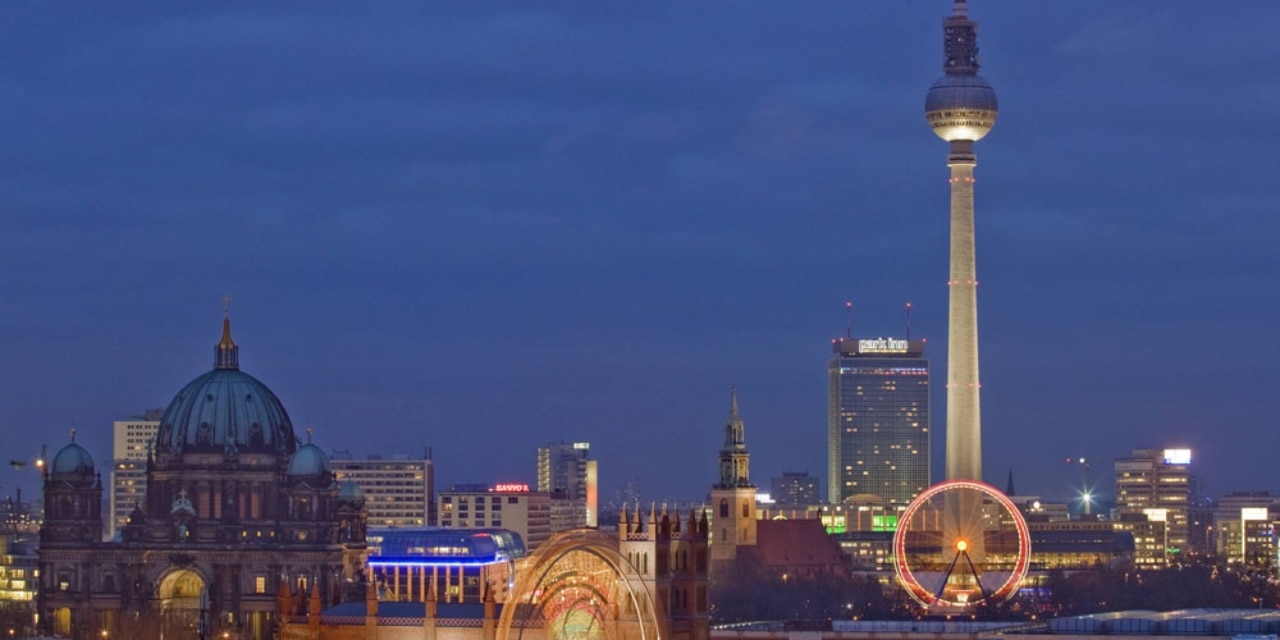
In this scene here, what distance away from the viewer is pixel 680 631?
181750 millimetres

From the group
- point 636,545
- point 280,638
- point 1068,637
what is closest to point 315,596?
point 280,638

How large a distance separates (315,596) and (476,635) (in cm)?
1222

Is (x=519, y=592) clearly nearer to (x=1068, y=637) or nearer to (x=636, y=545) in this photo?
(x=636, y=545)

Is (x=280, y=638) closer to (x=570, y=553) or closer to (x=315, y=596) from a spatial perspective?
(x=315, y=596)

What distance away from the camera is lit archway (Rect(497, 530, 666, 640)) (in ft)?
568

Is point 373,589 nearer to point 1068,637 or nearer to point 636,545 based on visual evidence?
point 636,545

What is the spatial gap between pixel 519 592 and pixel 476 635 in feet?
69.4

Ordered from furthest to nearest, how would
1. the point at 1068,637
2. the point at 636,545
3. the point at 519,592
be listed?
the point at 1068,637
the point at 636,545
the point at 519,592

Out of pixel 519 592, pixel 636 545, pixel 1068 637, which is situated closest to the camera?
pixel 519 592

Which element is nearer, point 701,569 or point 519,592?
point 519,592

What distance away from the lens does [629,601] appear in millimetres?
177875

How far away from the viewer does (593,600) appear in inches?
6919

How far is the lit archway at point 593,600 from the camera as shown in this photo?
173000mm

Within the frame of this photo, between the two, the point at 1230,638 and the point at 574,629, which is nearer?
the point at 574,629
